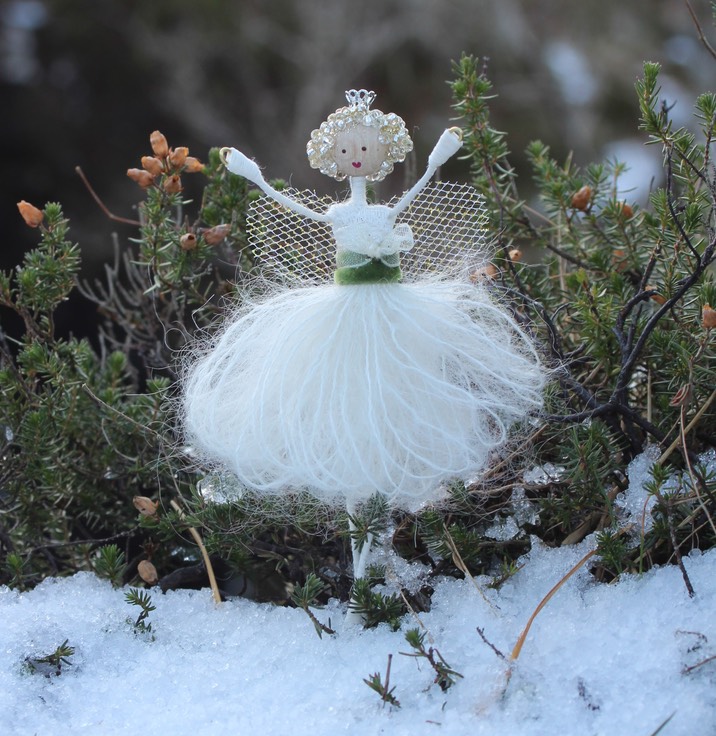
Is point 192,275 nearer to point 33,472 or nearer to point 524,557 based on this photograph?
point 33,472

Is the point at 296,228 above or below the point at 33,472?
above

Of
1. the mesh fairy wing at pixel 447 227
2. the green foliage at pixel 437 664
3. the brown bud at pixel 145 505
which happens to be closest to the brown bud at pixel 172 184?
the mesh fairy wing at pixel 447 227

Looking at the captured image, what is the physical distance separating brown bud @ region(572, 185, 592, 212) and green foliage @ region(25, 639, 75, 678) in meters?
0.94

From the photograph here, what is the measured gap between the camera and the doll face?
1069 mm

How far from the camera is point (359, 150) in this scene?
1.07m

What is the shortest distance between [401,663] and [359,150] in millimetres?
637

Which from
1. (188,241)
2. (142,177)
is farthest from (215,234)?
(142,177)

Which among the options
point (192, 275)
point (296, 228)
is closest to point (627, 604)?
point (296, 228)

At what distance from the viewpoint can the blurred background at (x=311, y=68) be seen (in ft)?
16.4

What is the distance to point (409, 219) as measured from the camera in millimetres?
1166

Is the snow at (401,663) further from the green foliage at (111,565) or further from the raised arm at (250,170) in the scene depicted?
the raised arm at (250,170)

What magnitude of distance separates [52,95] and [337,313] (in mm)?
4666

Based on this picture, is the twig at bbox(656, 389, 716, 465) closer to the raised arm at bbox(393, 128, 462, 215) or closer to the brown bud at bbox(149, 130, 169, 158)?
the raised arm at bbox(393, 128, 462, 215)

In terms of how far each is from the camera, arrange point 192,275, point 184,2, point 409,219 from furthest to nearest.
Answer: point 184,2
point 192,275
point 409,219
